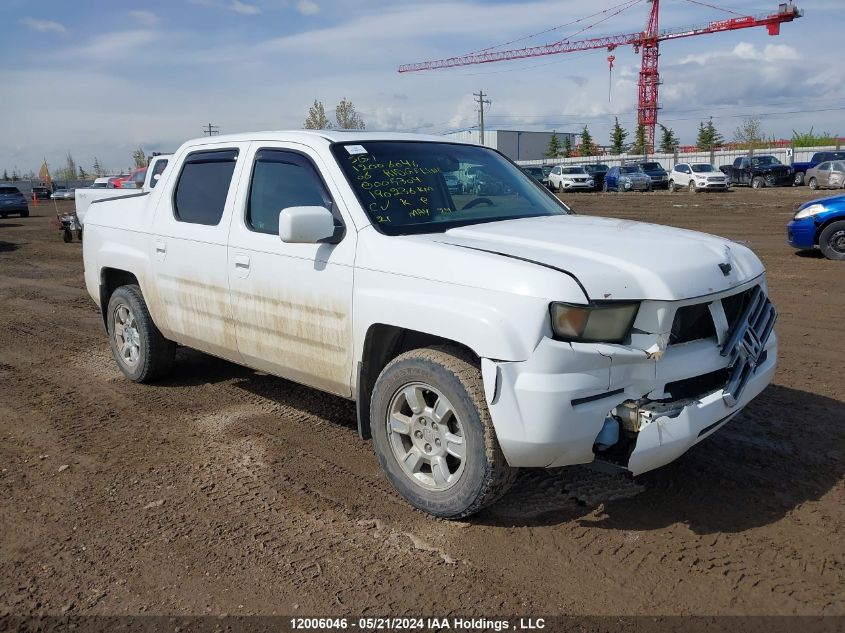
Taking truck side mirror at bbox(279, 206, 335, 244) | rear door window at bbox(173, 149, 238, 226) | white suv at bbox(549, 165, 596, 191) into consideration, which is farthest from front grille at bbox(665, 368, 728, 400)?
white suv at bbox(549, 165, 596, 191)

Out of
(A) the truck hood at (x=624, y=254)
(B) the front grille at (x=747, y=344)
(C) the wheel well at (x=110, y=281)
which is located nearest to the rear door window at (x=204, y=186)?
(C) the wheel well at (x=110, y=281)

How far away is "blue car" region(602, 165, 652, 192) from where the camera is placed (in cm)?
3991

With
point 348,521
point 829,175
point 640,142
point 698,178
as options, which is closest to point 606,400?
point 348,521

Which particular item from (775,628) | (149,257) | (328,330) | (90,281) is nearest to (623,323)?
(775,628)

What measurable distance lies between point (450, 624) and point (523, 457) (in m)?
0.76

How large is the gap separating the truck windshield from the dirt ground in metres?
1.49

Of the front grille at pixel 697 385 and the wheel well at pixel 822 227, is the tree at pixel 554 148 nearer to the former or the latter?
the wheel well at pixel 822 227

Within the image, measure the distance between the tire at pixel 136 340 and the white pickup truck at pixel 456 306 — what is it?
1.96 feet

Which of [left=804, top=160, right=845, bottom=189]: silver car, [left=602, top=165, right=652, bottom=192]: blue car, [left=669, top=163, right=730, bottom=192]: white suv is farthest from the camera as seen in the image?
[left=602, top=165, right=652, bottom=192]: blue car

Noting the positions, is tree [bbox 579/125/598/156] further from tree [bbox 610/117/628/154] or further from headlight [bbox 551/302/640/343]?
headlight [bbox 551/302/640/343]

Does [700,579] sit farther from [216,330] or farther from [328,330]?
[216,330]

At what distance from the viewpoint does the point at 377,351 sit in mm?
4012

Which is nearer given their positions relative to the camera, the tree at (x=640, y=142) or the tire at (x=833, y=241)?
the tire at (x=833, y=241)

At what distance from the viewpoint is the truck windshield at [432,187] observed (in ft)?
13.6
